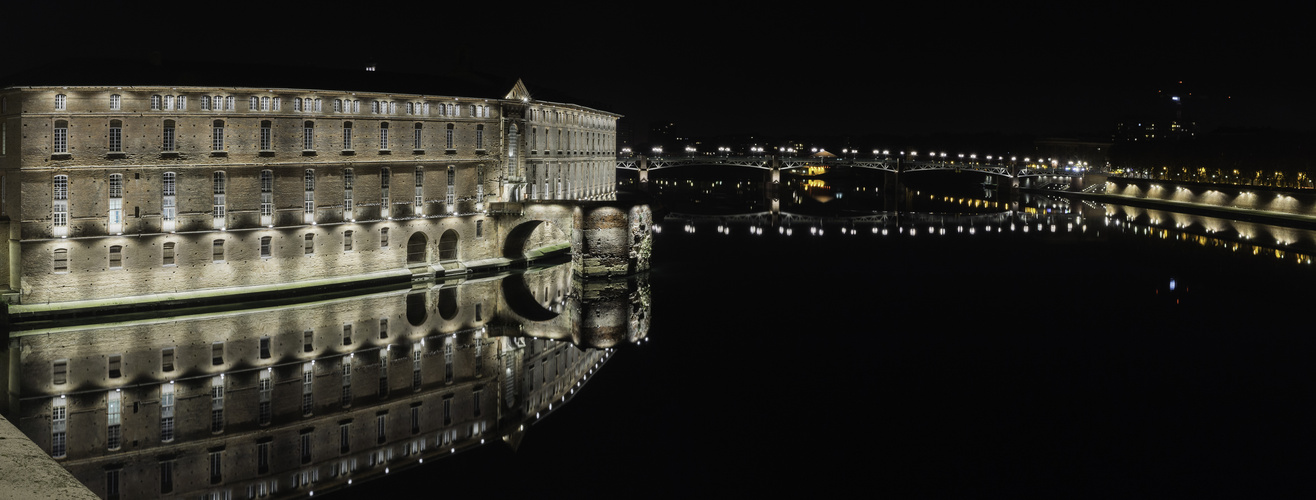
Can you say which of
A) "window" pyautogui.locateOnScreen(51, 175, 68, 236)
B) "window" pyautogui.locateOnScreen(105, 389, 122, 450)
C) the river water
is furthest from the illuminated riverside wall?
"window" pyautogui.locateOnScreen(105, 389, 122, 450)


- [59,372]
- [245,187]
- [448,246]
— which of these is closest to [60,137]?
[245,187]

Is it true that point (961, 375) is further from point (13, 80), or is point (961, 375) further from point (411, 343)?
point (13, 80)

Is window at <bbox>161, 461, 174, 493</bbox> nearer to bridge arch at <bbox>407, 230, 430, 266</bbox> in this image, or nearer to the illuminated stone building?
the illuminated stone building

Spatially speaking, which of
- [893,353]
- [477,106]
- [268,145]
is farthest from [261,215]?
[893,353]

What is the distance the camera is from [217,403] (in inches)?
1020

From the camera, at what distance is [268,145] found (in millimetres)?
39094

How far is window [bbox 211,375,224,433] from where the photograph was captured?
24.2 meters

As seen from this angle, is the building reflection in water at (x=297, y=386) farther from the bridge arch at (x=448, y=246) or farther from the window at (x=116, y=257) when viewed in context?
the bridge arch at (x=448, y=246)

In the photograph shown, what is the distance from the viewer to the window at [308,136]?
4009cm

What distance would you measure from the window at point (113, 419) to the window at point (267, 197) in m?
13.3

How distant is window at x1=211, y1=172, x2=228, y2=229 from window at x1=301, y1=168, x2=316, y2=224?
310cm

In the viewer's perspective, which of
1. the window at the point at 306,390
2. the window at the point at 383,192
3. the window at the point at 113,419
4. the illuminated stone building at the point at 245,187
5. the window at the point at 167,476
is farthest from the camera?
the window at the point at 383,192

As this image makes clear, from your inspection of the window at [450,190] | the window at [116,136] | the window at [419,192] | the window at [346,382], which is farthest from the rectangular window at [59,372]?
the window at [450,190]

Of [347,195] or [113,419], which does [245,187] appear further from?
[113,419]
